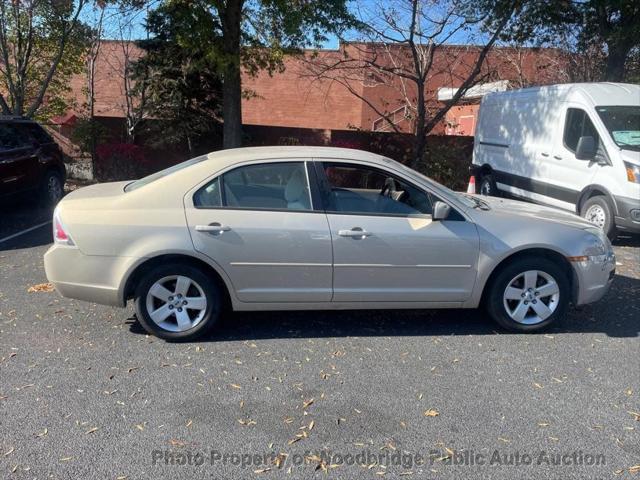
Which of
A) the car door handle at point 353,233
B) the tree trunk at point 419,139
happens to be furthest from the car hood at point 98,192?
the tree trunk at point 419,139

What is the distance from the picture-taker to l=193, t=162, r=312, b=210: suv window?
176 inches

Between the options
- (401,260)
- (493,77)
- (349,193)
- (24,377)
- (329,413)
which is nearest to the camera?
(329,413)

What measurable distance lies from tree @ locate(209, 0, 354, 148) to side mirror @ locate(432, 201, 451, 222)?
6.84 meters

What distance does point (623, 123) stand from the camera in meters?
8.37

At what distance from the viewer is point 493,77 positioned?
14.2m

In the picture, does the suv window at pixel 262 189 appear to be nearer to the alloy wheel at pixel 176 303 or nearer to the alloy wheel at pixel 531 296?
the alloy wheel at pixel 176 303

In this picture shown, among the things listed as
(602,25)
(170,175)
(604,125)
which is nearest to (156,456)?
(170,175)

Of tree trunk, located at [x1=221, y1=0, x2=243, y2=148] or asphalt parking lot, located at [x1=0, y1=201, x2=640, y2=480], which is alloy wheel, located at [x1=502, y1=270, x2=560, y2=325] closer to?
asphalt parking lot, located at [x1=0, y1=201, x2=640, y2=480]

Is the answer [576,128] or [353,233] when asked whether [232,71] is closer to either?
[576,128]

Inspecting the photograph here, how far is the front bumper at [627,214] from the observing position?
7742 millimetres

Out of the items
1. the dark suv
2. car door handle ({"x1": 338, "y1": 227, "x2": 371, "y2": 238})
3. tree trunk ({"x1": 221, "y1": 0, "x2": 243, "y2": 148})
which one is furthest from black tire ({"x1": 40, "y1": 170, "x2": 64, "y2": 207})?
car door handle ({"x1": 338, "y1": 227, "x2": 371, "y2": 238})

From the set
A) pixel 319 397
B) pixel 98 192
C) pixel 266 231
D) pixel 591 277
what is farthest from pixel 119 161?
pixel 591 277

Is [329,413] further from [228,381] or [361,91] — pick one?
[361,91]

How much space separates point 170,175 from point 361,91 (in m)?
19.7
